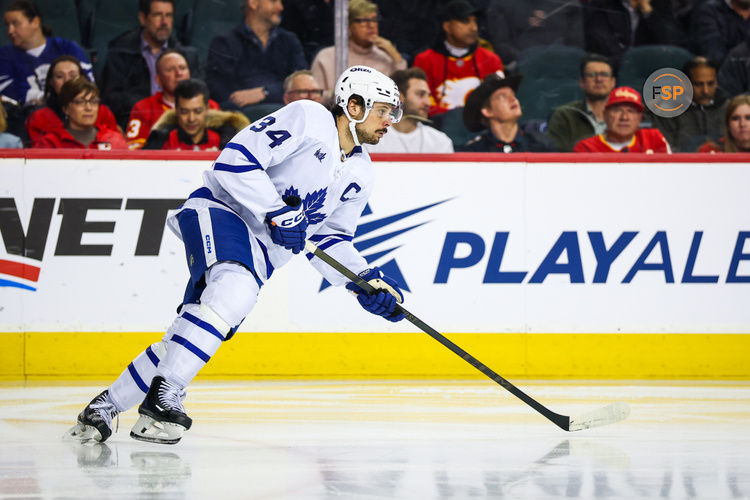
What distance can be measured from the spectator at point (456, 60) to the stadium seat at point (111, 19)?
157 centimetres

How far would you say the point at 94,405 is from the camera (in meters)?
3.19

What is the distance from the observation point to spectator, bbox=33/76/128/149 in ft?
17.0

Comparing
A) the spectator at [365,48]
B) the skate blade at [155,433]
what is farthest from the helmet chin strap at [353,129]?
the spectator at [365,48]

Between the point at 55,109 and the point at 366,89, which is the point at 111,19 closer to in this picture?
the point at 55,109

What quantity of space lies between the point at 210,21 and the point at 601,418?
326 cm

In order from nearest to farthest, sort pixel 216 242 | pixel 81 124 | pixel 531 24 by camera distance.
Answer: pixel 216 242
pixel 81 124
pixel 531 24

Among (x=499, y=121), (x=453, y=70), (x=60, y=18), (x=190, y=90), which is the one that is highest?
(x=60, y=18)

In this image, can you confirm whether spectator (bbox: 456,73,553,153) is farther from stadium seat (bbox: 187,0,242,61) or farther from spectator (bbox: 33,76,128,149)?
spectator (bbox: 33,76,128,149)

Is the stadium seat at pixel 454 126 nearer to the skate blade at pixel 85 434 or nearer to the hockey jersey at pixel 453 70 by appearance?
the hockey jersey at pixel 453 70

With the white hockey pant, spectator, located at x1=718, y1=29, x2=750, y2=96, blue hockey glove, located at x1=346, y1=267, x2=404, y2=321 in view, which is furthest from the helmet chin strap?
spectator, located at x1=718, y1=29, x2=750, y2=96

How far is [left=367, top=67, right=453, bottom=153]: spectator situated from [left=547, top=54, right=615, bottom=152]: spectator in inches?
23.5

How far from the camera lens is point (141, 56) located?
5602 millimetres

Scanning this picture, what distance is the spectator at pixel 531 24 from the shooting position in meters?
5.79

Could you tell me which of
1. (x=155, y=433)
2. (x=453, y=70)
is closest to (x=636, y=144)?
(x=453, y=70)
